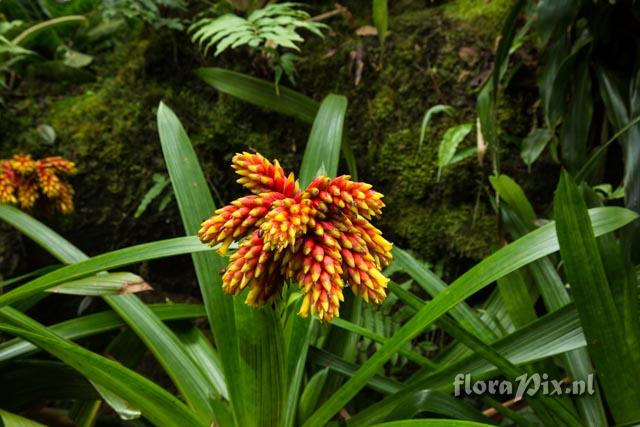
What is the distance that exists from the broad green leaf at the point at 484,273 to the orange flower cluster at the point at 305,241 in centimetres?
18

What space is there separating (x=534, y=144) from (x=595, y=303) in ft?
2.49

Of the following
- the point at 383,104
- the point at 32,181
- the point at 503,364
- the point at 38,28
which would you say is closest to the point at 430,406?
the point at 503,364

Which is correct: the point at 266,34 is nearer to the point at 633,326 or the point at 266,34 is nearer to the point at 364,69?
the point at 364,69

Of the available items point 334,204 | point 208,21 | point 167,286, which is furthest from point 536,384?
point 208,21

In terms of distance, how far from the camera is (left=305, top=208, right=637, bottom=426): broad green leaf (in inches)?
32.3

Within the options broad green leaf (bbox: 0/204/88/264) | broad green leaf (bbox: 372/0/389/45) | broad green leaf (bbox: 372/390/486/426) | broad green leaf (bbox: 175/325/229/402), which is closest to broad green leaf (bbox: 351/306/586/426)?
broad green leaf (bbox: 372/390/486/426)

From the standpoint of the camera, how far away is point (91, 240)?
6.15 ft

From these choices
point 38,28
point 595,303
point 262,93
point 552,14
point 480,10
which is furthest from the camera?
point 38,28

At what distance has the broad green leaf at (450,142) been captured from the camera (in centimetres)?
151

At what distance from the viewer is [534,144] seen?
4.89 ft

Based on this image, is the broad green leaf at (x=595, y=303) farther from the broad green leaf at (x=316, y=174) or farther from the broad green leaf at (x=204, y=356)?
the broad green leaf at (x=204, y=356)

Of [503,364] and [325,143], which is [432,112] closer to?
[325,143]

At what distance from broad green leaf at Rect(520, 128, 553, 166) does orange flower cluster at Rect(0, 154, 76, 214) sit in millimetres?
1335

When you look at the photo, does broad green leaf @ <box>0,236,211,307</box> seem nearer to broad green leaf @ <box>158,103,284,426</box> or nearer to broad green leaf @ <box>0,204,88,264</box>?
broad green leaf @ <box>158,103,284,426</box>
